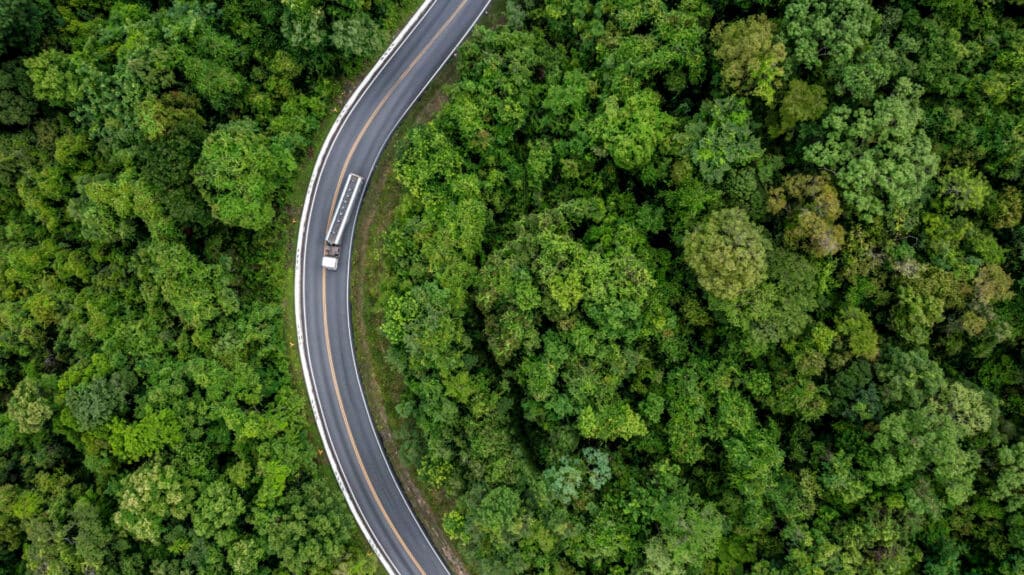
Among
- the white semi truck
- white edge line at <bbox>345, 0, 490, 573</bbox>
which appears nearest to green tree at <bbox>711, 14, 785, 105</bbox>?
white edge line at <bbox>345, 0, 490, 573</bbox>

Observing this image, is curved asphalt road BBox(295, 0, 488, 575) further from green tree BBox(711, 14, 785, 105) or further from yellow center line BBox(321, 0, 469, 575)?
green tree BBox(711, 14, 785, 105)

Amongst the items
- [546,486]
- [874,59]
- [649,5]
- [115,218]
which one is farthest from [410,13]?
[546,486]

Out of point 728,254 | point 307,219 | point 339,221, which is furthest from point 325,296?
point 728,254

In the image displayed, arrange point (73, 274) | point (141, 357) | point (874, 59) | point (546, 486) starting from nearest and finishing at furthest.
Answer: point (874, 59) < point (546, 486) < point (141, 357) < point (73, 274)

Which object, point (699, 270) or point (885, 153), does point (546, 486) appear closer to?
point (699, 270)

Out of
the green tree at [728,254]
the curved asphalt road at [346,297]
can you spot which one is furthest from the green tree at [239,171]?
the green tree at [728,254]

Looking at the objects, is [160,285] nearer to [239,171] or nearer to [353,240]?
[239,171]
